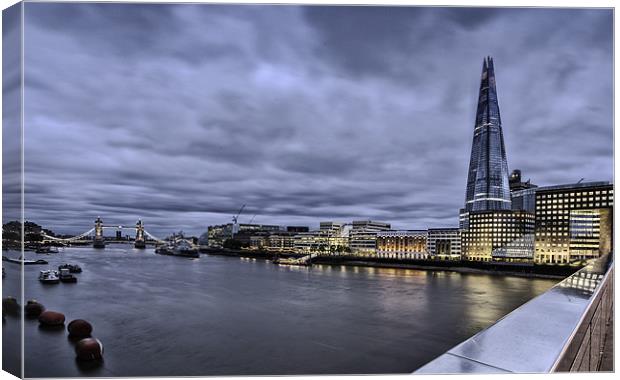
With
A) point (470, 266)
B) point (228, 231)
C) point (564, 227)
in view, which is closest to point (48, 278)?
point (470, 266)

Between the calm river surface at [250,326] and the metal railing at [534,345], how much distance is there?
3261 mm

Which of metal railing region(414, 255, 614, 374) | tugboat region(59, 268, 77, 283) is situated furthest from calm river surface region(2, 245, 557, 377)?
metal railing region(414, 255, 614, 374)

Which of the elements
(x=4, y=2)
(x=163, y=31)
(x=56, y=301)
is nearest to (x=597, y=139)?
(x=163, y=31)

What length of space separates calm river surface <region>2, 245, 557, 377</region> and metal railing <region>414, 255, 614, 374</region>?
3261 millimetres

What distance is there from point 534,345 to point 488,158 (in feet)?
194

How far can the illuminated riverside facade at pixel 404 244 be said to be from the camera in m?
45.7

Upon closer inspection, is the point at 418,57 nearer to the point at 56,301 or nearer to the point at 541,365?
the point at 541,365

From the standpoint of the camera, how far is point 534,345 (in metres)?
1.91

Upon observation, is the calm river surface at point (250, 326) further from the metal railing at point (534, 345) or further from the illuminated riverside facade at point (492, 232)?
the illuminated riverside facade at point (492, 232)

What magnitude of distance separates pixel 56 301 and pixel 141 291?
2930mm

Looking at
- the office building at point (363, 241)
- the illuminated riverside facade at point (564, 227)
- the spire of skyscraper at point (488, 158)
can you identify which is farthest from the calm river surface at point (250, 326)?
the spire of skyscraper at point (488, 158)

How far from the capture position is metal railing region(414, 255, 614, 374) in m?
1.79

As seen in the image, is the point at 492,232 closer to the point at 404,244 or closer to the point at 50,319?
the point at 404,244

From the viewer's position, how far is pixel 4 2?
321cm
